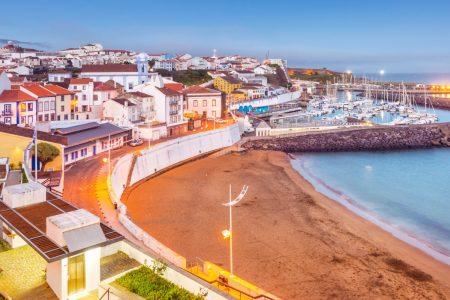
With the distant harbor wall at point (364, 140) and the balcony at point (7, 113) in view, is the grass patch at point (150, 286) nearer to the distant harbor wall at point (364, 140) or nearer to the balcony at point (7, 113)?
the balcony at point (7, 113)

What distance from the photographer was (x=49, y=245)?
1027 centimetres

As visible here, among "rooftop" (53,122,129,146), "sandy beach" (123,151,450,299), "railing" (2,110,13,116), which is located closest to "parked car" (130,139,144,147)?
"rooftop" (53,122,129,146)

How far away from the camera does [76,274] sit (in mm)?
10289

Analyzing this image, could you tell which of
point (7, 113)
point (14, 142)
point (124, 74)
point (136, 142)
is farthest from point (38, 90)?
point (124, 74)

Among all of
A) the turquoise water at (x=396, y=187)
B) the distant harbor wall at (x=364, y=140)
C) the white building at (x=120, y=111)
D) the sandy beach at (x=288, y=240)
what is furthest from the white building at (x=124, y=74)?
the sandy beach at (x=288, y=240)

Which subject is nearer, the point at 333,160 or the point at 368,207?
the point at 368,207

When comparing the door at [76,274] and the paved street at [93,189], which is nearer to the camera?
the door at [76,274]

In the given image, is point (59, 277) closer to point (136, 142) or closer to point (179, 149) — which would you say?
point (136, 142)

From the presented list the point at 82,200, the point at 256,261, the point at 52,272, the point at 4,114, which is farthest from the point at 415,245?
the point at 4,114

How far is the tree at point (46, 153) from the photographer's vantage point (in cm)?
2736

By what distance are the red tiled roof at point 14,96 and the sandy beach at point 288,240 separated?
14346mm

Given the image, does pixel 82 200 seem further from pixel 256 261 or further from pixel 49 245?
pixel 49 245

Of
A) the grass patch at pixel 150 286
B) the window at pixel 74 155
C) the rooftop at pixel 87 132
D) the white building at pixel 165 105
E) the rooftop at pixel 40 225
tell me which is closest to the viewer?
the grass patch at pixel 150 286

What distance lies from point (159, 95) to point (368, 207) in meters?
28.1
